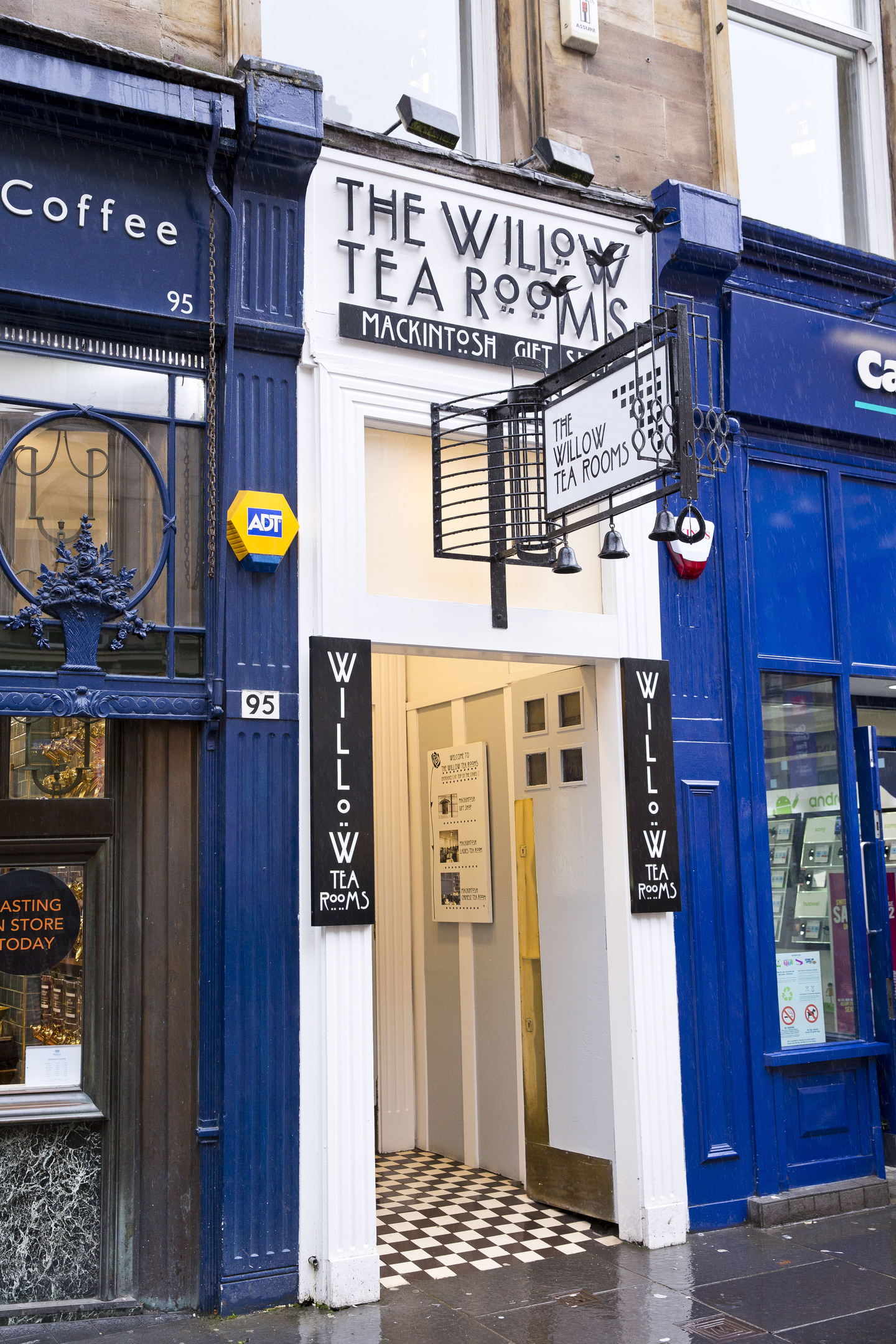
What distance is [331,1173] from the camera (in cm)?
554

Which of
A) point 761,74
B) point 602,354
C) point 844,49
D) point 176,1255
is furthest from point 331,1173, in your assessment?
point 844,49

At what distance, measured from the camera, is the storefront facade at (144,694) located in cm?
536

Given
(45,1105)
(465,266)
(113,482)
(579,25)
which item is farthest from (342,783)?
(579,25)

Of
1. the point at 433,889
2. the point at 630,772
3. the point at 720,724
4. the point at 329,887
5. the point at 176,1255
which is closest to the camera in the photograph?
the point at 176,1255

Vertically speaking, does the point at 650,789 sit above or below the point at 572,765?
below

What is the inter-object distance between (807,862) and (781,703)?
100cm

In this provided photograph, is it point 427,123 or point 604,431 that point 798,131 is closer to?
point 427,123

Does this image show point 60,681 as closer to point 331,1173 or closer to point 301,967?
point 301,967

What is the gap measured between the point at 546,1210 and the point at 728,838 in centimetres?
239

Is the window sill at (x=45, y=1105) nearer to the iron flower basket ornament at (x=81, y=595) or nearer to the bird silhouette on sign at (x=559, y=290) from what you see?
the iron flower basket ornament at (x=81, y=595)

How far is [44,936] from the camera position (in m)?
5.40

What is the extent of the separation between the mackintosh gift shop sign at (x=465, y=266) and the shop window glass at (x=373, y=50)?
0.68m

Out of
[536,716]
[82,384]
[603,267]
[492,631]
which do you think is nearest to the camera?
[82,384]

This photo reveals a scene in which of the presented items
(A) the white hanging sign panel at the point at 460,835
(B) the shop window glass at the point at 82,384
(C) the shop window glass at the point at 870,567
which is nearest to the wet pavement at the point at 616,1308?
(A) the white hanging sign panel at the point at 460,835
